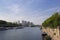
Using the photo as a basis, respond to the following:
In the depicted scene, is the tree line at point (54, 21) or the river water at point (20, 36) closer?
the tree line at point (54, 21)

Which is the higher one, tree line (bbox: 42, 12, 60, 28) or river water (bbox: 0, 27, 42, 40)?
tree line (bbox: 42, 12, 60, 28)

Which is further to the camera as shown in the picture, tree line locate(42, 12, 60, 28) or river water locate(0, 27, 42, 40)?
river water locate(0, 27, 42, 40)

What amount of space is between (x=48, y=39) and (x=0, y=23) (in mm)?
86228

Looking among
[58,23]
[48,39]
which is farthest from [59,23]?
[48,39]

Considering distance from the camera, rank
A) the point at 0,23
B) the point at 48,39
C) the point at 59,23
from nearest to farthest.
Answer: the point at 48,39
the point at 59,23
the point at 0,23

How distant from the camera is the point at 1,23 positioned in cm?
11019

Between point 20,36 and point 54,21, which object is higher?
point 54,21

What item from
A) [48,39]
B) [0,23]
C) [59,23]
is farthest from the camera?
[0,23]

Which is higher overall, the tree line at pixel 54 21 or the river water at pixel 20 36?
the tree line at pixel 54 21

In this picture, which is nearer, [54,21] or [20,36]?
[54,21]

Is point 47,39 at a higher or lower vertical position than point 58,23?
lower

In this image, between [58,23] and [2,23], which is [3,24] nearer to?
[2,23]

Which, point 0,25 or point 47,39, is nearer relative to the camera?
point 47,39

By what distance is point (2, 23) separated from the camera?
4373 inches
